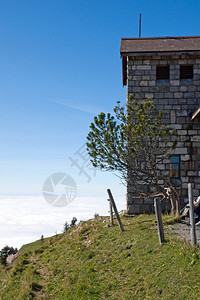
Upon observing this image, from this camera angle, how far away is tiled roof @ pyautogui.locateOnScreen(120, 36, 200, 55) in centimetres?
1323

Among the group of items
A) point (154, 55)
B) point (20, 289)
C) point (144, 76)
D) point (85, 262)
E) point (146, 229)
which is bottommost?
point (20, 289)

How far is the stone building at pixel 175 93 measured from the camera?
12734mm

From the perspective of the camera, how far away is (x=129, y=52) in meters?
13.2

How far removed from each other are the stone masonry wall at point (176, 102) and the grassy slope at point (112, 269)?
2.82 m

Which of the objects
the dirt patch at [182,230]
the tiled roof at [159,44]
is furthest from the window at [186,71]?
the dirt patch at [182,230]

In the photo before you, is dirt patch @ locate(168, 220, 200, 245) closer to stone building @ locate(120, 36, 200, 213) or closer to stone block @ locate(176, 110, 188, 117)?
stone building @ locate(120, 36, 200, 213)

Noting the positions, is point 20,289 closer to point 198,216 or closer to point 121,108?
point 198,216

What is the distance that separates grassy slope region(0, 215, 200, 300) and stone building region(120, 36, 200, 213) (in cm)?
294

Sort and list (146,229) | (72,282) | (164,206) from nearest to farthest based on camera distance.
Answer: (72,282) < (146,229) < (164,206)

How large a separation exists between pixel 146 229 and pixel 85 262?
7.04 ft

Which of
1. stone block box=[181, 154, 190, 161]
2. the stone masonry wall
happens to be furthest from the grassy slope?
stone block box=[181, 154, 190, 161]

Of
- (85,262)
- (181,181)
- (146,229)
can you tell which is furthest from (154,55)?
(85,262)

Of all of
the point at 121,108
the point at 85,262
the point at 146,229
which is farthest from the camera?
the point at 121,108

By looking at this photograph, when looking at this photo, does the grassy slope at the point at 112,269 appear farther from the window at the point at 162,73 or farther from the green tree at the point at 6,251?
the green tree at the point at 6,251
